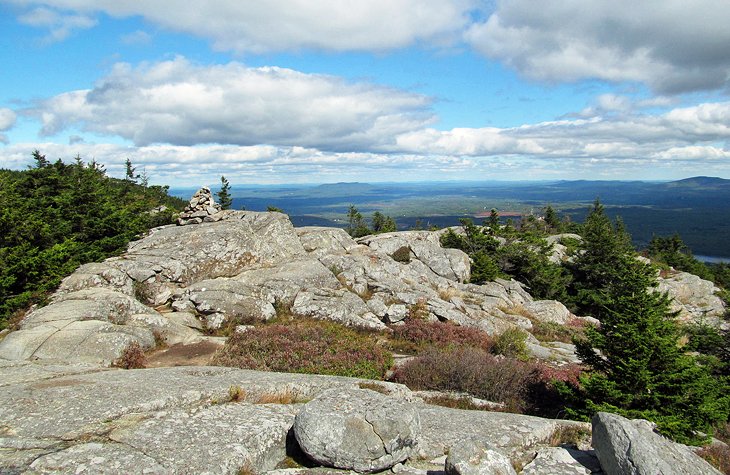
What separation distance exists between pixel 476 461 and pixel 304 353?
32.6ft

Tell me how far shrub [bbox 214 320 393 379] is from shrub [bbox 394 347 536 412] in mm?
1673

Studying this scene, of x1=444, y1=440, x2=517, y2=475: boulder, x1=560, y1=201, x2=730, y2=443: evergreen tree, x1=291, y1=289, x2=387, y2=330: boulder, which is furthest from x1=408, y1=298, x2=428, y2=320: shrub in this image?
x1=444, y1=440, x2=517, y2=475: boulder

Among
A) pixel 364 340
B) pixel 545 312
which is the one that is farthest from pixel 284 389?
pixel 545 312

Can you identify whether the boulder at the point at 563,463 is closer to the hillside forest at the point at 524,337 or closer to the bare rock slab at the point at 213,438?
the hillside forest at the point at 524,337

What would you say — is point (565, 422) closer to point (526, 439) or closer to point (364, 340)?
point (526, 439)

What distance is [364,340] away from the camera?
703 inches

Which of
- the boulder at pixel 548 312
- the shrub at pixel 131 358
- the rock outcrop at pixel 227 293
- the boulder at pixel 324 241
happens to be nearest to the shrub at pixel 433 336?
the rock outcrop at pixel 227 293

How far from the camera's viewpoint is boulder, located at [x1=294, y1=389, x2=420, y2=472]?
672cm

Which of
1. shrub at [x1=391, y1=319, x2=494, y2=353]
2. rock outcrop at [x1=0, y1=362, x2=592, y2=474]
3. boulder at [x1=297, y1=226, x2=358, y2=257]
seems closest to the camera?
rock outcrop at [x1=0, y1=362, x2=592, y2=474]

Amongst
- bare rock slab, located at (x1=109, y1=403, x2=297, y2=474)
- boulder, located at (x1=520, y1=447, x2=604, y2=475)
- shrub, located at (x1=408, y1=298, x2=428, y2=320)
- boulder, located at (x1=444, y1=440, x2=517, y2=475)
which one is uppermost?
boulder, located at (x1=444, y1=440, x2=517, y2=475)

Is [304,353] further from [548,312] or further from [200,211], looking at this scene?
[548,312]

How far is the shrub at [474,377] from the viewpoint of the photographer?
1259cm

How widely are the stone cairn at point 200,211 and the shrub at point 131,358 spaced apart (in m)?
16.2

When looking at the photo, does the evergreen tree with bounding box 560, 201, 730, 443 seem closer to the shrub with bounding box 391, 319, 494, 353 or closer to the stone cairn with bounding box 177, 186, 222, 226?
the shrub with bounding box 391, 319, 494, 353
